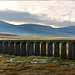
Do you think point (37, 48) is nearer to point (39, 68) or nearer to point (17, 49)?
point (17, 49)

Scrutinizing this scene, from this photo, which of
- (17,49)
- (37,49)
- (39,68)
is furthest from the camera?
(17,49)

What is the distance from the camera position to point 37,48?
84188 millimetres

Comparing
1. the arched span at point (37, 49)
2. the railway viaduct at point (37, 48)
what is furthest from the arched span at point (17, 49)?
the arched span at point (37, 49)

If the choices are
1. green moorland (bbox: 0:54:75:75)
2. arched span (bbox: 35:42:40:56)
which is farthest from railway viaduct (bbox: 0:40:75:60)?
green moorland (bbox: 0:54:75:75)

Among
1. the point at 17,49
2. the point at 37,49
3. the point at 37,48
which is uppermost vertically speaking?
the point at 37,48

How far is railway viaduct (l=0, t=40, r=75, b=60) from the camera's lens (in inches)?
2842

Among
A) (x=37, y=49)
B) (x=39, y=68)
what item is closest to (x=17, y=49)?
(x=37, y=49)

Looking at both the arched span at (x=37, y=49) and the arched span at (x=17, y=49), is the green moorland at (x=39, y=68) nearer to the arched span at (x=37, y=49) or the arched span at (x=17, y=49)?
the arched span at (x=37, y=49)

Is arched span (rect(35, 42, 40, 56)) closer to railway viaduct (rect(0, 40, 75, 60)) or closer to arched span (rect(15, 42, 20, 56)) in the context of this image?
railway viaduct (rect(0, 40, 75, 60))

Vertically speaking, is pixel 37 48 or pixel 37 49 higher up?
pixel 37 48

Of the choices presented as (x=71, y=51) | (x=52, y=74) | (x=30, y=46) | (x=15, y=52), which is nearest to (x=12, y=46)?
(x=15, y=52)

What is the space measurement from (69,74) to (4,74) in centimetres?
2007

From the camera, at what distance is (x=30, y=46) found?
86312 mm

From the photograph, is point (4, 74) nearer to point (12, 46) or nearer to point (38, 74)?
point (38, 74)
